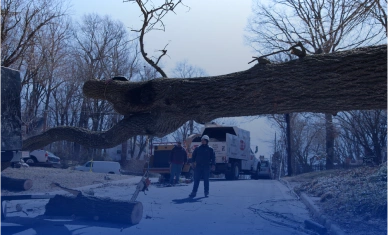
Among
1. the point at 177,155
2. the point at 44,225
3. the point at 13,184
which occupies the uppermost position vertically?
the point at 177,155

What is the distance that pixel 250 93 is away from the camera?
857 centimetres

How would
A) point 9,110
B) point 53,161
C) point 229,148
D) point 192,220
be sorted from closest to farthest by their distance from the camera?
1. point 9,110
2. point 192,220
3. point 229,148
4. point 53,161

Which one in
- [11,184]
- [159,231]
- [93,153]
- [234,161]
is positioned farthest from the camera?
[93,153]

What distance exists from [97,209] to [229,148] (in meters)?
19.2

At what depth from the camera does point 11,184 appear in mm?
13445

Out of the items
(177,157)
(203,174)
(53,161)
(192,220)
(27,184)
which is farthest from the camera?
(53,161)

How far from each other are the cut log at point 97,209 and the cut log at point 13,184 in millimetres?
4584

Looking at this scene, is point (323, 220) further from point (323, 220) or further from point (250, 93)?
point (250, 93)

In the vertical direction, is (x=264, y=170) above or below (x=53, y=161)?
below

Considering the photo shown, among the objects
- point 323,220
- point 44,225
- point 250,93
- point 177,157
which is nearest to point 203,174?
point 177,157

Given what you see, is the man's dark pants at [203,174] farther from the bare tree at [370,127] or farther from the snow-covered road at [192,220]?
the bare tree at [370,127]

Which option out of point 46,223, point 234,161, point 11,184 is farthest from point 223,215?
point 234,161

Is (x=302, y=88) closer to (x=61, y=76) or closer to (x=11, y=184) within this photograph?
(x=11, y=184)

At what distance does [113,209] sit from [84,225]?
58cm
